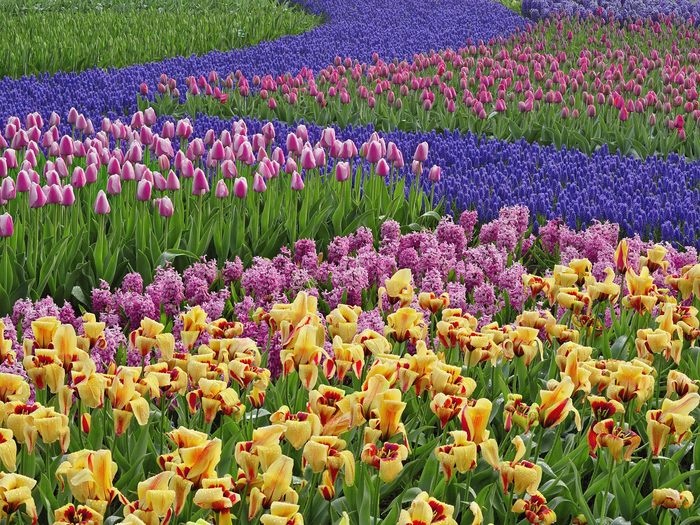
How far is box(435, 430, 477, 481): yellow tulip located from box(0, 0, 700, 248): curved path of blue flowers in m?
3.75

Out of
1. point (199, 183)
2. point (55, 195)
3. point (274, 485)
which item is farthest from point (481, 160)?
point (274, 485)

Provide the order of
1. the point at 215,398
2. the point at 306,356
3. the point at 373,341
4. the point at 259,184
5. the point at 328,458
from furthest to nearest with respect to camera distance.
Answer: the point at 259,184, the point at 373,341, the point at 306,356, the point at 215,398, the point at 328,458

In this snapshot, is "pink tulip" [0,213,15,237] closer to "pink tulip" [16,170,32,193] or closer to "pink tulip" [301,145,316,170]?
"pink tulip" [16,170,32,193]

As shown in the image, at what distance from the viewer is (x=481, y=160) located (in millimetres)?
7668

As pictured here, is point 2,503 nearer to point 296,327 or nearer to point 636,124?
point 296,327

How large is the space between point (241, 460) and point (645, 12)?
1829cm

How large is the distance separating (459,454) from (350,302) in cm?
213

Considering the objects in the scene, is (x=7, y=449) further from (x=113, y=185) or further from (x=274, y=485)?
(x=113, y=185)

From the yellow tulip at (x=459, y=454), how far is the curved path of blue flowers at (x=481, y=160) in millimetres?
3749

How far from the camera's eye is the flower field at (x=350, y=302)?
2334 millimetres

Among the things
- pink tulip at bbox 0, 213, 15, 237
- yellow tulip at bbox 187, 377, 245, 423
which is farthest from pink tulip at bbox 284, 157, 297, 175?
yellow tulip at bbox 187, 377, 245, 423

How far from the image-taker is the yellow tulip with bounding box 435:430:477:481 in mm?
2193

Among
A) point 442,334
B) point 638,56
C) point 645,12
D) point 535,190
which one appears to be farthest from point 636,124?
point 645,12

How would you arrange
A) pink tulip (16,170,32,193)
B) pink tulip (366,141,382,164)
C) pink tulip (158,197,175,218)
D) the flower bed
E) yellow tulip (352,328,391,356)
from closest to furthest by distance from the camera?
the flower bed, yellow tulip (352,328,391,356), pink tulip (16,170,32,193), pink tulip (158,197,175,218), pink tulip (366,141,382,164)
